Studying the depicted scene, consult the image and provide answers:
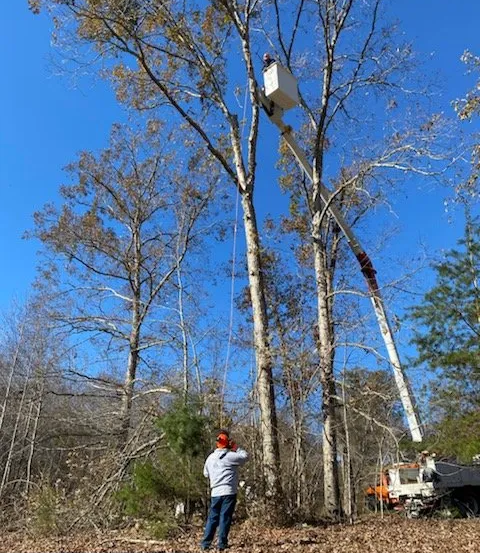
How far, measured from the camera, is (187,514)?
793 cm

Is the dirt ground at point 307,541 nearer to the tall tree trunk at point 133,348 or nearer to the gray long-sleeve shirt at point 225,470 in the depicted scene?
the gray long-sleeve shirt at point 225,470

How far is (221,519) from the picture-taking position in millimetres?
5992

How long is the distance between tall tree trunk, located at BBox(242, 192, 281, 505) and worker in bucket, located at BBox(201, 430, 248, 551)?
5.37ft

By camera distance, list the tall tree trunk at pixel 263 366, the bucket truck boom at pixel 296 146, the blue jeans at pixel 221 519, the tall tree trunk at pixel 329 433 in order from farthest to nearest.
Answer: the bucket truck boom at pixel 296 146, the tall tree trunk at pixel 329 433, the tall tree trunk at pixel 263 366, the blue jeans at pixel 221 519

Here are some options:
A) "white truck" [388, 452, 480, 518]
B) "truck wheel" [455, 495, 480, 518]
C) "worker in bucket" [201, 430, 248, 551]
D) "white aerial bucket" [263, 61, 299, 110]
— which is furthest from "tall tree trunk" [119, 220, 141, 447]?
"truck wheel" [455, 495, 480, 518]

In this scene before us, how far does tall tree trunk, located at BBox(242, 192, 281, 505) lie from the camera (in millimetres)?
7719

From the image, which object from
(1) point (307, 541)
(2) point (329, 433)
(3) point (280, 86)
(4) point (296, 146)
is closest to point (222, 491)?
(1) point (307, 541)

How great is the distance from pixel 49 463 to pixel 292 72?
1688cm

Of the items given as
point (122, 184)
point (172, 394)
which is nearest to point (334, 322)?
point (172, 394)

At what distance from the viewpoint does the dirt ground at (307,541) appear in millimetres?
6074

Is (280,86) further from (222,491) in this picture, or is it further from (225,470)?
(222,491)

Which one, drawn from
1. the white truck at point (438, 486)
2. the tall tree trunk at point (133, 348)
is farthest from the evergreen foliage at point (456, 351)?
the tall tree trunk at point (133, 348)

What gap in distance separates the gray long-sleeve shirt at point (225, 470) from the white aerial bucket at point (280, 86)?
7662 mm

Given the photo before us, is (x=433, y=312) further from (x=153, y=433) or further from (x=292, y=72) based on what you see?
(x=153, y=433)
